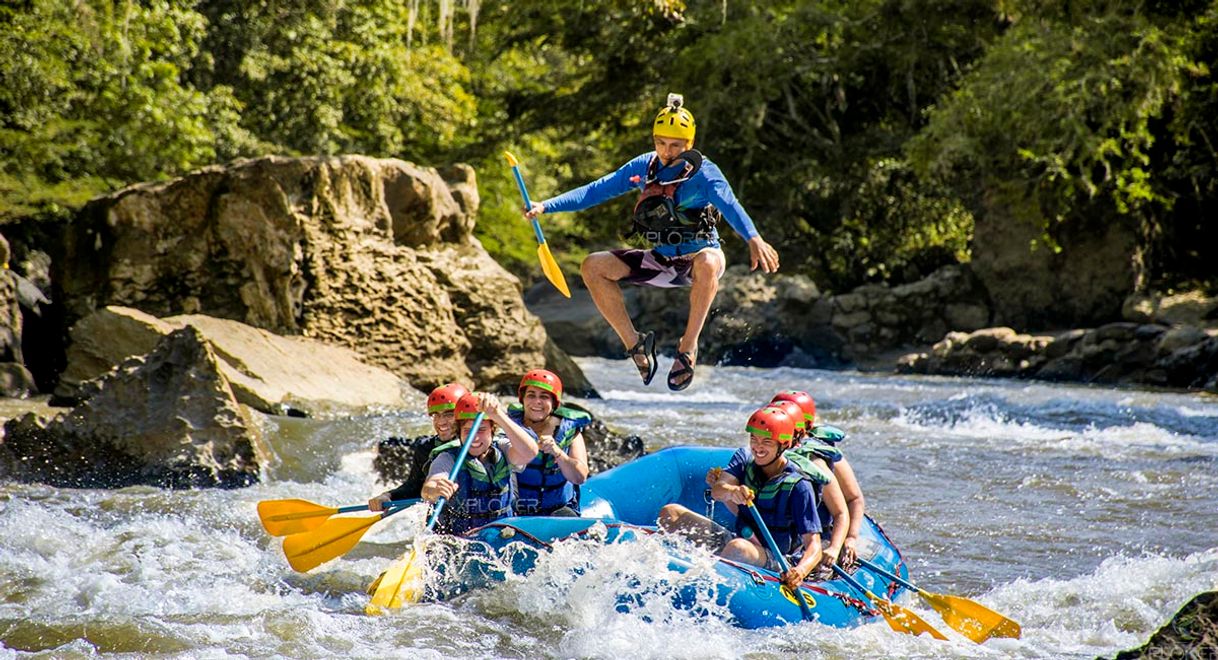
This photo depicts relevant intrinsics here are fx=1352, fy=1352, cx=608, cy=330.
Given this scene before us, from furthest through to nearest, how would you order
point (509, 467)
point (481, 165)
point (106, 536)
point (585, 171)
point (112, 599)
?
point (585, 171), point (481, 165), point (106, 536), point (509, 467), point (112, 599)

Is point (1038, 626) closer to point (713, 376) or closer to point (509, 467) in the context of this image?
point (509, 467)

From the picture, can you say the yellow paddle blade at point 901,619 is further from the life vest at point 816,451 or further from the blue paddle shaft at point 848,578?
the life vest at point 816,451

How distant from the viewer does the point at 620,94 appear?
69.7 ft

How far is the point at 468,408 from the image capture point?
19.3 ft

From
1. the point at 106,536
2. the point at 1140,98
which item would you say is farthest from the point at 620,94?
the point at 106,536

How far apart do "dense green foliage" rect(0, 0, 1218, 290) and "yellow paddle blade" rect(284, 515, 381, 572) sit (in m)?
6.76

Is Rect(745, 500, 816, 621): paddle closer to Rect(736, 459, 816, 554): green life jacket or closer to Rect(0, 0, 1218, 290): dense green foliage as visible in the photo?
Rect(736, 459, 816, 554): green life jacket

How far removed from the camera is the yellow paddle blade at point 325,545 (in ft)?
19.7

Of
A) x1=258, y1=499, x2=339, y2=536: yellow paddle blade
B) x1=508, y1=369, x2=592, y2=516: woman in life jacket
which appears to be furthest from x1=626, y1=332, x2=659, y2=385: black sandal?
x1=258, y1=499, x2=339, y2=536: yellow paddle blade

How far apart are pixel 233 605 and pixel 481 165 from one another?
15.3m

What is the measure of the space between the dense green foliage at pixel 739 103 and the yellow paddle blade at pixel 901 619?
300 inches

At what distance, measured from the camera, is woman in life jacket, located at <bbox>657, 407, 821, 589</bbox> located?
5.55 meters

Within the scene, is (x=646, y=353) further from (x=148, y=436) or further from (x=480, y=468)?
(x=148, y=436)

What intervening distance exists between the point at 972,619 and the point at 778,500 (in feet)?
3.00
